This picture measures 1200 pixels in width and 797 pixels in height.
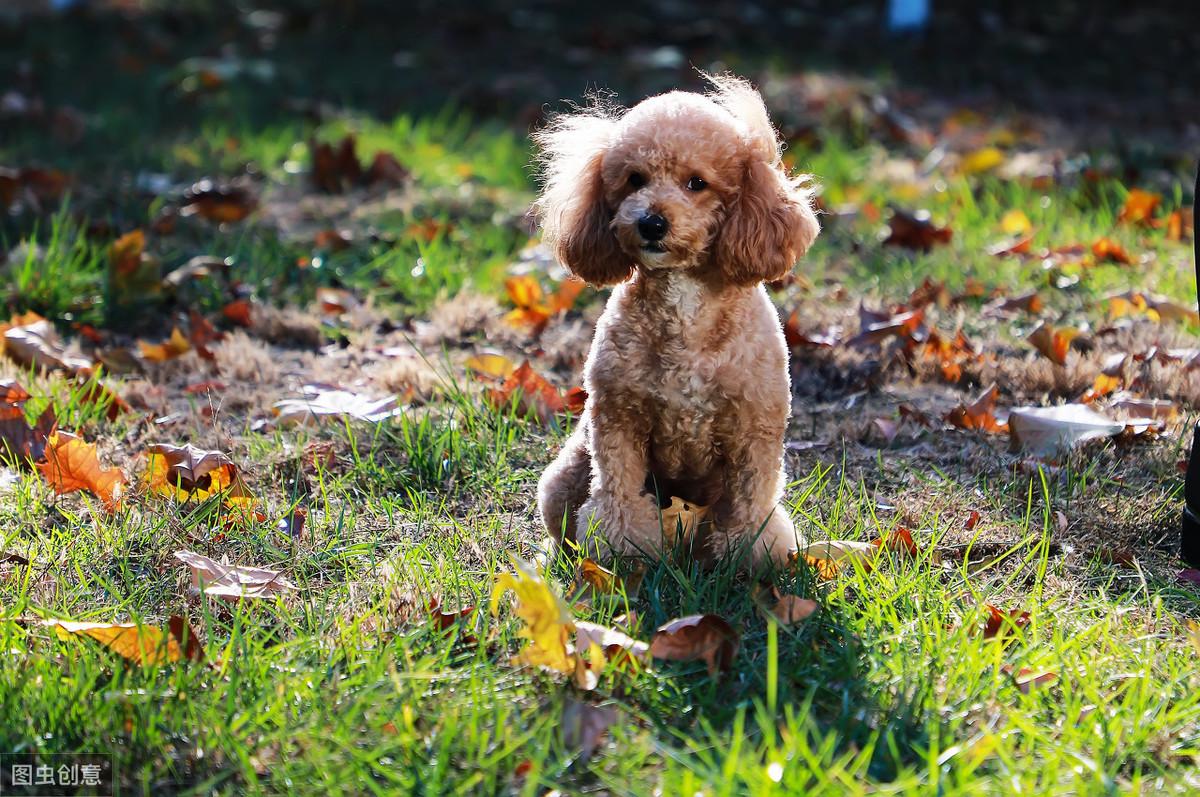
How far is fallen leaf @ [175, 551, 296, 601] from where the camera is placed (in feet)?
9.15

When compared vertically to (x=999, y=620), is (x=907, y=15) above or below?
above

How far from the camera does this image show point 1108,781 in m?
2.13

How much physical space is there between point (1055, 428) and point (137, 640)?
257 centimetres

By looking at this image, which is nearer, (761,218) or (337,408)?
(761,218)

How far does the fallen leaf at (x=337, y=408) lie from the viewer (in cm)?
378

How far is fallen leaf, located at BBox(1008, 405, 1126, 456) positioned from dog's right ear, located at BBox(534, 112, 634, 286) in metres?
1.41

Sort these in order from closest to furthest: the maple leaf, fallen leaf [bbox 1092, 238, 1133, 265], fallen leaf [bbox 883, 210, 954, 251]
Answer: the maple leaf → fallen leaf [bbox 1092, 238, 1133, 265] → fallen leaf [bbox 883, 210, 954, 251]

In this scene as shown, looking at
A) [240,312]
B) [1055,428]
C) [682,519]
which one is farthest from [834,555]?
[240,312]

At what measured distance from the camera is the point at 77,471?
130 inches

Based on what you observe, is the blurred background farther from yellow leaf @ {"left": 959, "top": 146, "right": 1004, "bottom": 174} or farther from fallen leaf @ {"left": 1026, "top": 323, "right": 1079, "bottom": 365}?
fallen leaf @ {"left": 1026, "top": 323, "right": 1079, "bottom": 365}

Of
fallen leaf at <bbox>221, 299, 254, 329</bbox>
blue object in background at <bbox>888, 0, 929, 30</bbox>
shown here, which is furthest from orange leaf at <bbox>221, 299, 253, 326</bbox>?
blue object in background at <bbox>888, 0, 929, 30</bbox>

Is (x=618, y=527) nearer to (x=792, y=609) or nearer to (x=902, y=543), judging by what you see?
(x=792, y=609)

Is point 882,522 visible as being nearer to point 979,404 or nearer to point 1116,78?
point 979,404

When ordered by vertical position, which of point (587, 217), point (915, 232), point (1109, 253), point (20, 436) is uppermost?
point (587, 217)
